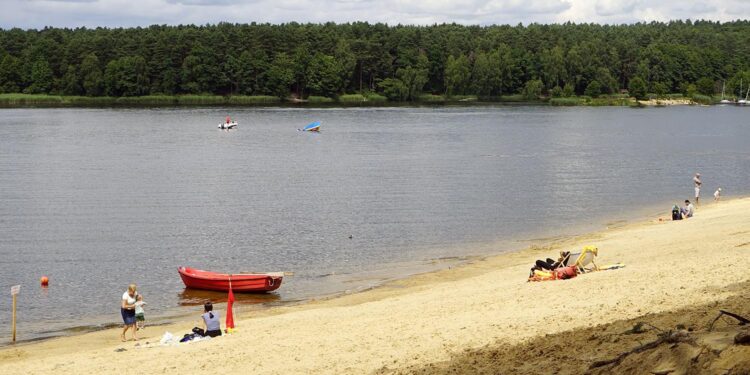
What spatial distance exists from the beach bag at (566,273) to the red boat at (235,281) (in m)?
11.0

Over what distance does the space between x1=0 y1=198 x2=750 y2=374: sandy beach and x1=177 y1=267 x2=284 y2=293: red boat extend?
2572 millimetres

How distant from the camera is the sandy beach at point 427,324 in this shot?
20359 mm

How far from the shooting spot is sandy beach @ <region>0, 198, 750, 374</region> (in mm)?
20359

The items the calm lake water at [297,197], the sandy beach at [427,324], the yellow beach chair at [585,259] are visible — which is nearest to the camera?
the sandy beach at [427,324]

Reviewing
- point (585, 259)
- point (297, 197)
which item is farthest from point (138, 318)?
point (297, 197)

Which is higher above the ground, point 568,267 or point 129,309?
point 568,267

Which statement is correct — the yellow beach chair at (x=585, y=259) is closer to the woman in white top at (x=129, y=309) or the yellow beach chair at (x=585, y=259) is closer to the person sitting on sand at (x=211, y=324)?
the person sitting on sand at (x=211, y=324)

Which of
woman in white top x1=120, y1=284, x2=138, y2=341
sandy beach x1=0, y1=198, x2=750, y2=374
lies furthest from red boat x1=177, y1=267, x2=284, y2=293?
woman in white top x1=120, y1=284, x2=138, y2=341

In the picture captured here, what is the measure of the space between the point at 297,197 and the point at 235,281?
28.8 metres

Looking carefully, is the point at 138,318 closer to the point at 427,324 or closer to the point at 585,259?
the point at 427,324

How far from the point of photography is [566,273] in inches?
1081

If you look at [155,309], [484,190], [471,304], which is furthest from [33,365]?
[484,190]

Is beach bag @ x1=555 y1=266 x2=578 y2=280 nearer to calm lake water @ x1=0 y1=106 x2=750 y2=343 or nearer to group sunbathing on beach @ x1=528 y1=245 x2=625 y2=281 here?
group sunbathing on beach @ x1=528 y1=245 x2=625 y2=281

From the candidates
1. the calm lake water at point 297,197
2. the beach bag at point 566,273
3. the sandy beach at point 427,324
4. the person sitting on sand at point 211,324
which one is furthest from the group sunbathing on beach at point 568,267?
the person sitting on sand at point 211,324
